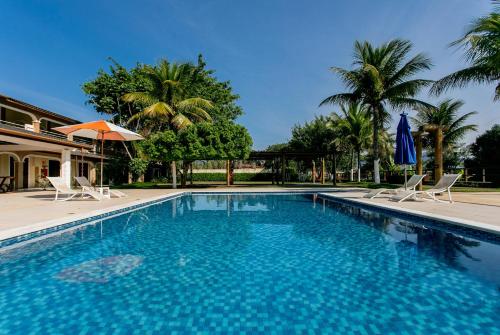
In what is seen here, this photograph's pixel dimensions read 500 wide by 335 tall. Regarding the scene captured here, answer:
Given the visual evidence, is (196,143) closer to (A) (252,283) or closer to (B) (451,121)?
(A) (252,283)

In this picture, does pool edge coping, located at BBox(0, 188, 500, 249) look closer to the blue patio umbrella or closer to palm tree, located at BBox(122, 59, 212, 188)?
the blue patio umbrella

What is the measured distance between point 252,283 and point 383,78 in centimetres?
1729


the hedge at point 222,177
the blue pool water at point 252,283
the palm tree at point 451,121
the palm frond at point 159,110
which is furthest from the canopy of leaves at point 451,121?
the blue pool water at point 252,283

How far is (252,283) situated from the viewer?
12.1 feet

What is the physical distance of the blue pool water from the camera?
2693 mm

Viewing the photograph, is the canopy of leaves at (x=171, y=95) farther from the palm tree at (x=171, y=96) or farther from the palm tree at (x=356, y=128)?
the palm tree at (x=356, y=128)

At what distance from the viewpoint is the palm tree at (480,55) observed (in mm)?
10453

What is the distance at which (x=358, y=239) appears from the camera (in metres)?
6.04

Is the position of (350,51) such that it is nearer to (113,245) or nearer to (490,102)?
(490,102)

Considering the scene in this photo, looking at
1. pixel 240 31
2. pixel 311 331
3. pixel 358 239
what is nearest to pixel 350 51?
pixel 240 31

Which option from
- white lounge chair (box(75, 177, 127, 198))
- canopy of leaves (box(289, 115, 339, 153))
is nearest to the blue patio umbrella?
white lounge chair (box(75, 177, 127, 198))

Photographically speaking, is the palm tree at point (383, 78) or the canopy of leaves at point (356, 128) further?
the canopy of leaves at point (356, 128)

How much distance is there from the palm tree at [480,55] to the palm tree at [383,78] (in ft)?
9.41

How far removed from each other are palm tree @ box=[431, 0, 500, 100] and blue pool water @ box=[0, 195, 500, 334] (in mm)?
8529
